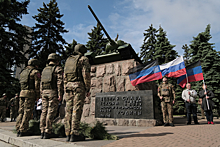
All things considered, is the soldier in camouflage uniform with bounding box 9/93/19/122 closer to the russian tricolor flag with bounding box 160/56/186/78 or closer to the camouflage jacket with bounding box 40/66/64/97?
the camouflage jacket with bounding box 40/66/64/97

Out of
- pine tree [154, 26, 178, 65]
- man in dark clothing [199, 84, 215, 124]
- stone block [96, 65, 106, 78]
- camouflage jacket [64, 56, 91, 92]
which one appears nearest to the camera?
camouflage jacket [64, 56, 91, 92]

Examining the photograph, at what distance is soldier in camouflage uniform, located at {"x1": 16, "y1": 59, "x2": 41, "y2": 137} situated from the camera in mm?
4527

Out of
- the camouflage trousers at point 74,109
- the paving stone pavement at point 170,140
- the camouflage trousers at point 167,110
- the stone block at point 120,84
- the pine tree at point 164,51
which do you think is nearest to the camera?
the paving stone pavement at point 170,140

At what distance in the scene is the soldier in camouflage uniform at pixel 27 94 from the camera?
4527 millimetres

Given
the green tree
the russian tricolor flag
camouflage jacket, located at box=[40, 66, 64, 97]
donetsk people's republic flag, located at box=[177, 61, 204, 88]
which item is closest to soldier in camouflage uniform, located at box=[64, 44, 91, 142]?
camouflage jacket, located at box=[40, 66, 64, 97]

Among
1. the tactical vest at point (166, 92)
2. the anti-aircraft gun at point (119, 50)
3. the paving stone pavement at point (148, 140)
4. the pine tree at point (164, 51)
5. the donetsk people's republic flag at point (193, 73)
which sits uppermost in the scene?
the pine tree at point (164, 51)

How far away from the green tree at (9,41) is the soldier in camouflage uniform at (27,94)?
10326 millimetres

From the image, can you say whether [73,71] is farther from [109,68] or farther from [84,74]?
[109,68]

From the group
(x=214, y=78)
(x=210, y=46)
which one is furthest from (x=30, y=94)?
(x=210, y=46)

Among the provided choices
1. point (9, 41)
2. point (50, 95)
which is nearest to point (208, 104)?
point (50, 95)

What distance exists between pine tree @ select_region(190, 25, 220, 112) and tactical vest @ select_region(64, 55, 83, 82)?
14910 mm

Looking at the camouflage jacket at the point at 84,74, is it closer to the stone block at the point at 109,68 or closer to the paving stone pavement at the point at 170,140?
the paving stone pavement at the point at 170,140

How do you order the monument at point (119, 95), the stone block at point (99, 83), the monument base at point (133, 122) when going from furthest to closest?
the stone block at point (99, 83)
the monument at point (119, 95)
the monument base at point (133, 122)

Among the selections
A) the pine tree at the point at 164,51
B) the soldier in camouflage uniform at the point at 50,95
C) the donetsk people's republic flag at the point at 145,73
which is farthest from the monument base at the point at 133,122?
the pine tree at the point at 164,51
